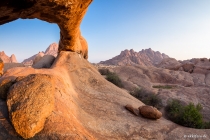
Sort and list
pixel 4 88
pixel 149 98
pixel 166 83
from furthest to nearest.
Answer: pixel 166 83 < pixel 149 98 < pixel 4 88

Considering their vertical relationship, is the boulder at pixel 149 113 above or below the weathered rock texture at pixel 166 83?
below

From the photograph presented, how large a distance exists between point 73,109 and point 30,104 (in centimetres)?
209

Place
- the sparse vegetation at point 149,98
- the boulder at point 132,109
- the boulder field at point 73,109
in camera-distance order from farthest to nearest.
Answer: the sparse vegetation at point 149,98
the boulder at point 132,109
the boulder field at point 73,109

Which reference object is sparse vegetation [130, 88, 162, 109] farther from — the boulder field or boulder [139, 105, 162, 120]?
boulder [139, 105, 162, 120]

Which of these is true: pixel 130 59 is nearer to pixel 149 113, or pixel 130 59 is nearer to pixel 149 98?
pixel 149 98

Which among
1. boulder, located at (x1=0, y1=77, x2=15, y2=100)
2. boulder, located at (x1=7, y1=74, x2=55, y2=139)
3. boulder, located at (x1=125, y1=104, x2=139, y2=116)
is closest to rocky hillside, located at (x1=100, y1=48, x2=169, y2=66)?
boulder, located at (x1=125, y1=104, x2=139, y2=116)

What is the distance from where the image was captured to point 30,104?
147 inches

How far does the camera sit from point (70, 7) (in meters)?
6.41

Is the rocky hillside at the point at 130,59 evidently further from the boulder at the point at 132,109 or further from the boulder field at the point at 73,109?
the boulder at the point at 132,109

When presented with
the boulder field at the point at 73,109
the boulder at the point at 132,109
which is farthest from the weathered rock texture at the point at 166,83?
the boulder field at the point at 73,109

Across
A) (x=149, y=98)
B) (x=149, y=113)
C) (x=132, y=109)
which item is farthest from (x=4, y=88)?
(x=149, y=98)

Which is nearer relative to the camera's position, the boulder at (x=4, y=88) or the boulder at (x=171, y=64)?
the boulder at (x=4, y=88)

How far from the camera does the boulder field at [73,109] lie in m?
3.63

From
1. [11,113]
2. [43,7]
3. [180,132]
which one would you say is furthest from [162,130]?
[43,7]
